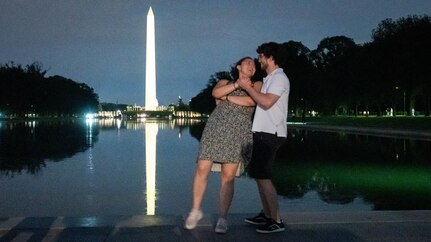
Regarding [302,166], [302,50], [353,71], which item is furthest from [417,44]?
[302,50]

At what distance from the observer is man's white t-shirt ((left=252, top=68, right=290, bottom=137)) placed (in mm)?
6156

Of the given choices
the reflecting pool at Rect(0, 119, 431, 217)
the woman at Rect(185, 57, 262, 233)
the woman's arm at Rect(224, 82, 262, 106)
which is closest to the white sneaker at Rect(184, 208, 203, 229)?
the woman at Rect(185, 57, 262, 233)

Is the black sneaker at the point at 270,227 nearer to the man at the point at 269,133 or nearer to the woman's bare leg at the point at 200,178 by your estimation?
the man at the point at 269,133

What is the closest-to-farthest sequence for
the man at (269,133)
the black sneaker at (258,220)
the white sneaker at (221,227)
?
the white sneaker at (221,227)
the man at (269,133)
the black sneaker at (258,220)

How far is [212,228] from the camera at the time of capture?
6.17 m

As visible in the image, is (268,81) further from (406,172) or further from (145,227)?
(406,172)

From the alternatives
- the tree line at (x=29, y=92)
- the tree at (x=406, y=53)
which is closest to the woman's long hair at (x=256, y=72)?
the tree at (x=406, y=53)

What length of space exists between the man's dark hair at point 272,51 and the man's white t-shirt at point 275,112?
190 mm

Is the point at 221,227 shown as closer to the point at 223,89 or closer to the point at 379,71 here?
the point at 223,89

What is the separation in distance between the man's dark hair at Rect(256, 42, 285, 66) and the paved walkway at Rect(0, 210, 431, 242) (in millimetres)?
1845

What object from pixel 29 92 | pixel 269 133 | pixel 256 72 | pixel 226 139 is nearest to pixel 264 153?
pixel 269 133

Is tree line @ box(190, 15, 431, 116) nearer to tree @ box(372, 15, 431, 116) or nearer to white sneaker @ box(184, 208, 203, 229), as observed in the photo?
tree @ box(372, 15, 431, 116)

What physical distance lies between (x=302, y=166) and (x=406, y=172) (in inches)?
115

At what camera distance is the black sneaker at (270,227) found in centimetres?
597
